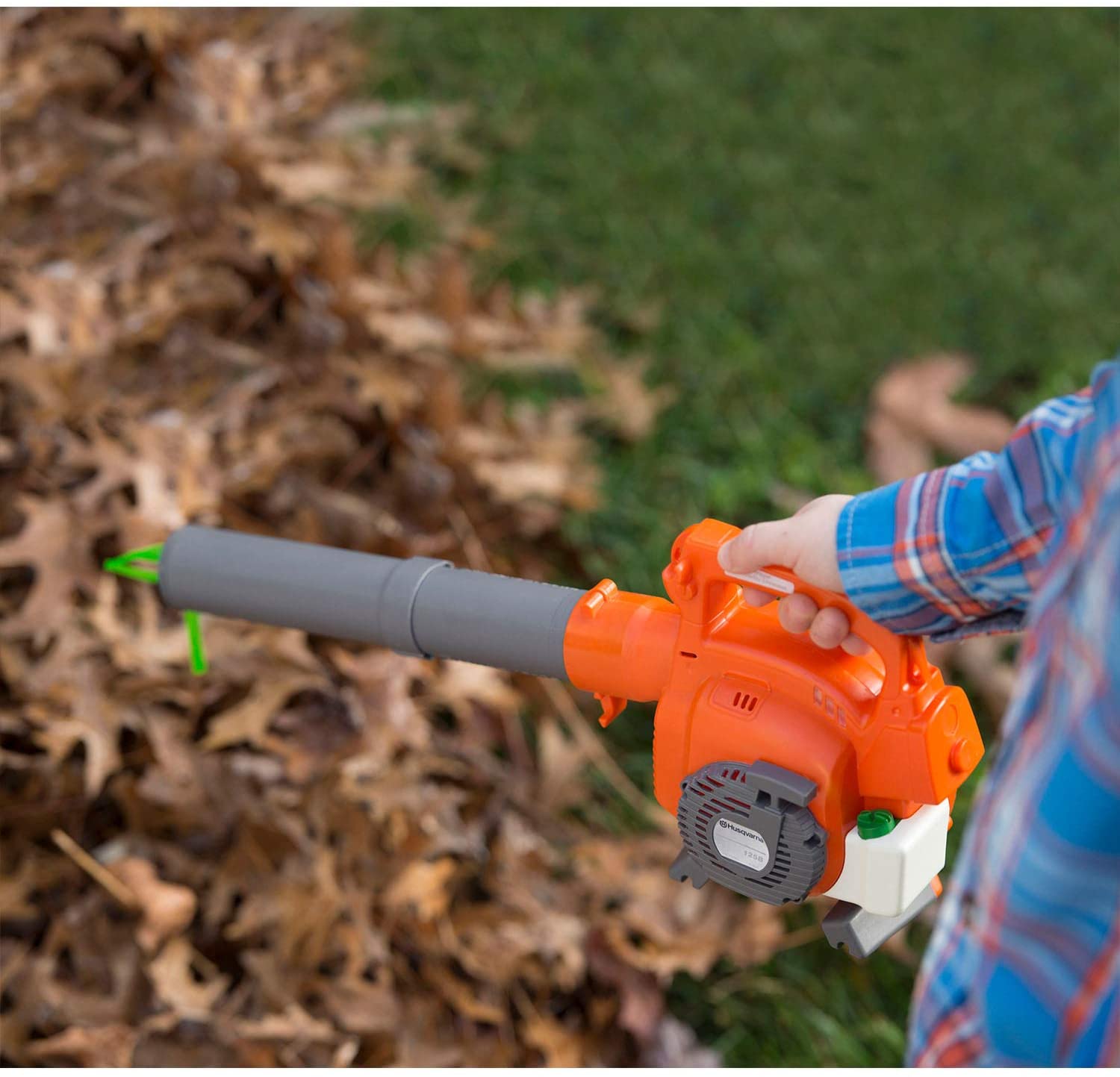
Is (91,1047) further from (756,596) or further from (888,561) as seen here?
(888,561)

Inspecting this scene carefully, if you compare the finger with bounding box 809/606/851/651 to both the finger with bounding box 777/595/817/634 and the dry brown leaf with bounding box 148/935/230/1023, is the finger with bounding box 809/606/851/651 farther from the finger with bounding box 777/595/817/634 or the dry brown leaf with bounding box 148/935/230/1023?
the dry brown leaf with bounding box 148/935/230/1023

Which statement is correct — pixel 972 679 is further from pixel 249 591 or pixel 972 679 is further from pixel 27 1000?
pixel 27 1000

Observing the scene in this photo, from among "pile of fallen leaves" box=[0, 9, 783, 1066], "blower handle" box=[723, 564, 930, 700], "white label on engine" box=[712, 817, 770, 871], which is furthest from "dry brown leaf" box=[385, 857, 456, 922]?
"blower handle" box=[723, 564, 930, 700]

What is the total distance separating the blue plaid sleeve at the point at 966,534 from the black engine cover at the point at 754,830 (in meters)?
0.22

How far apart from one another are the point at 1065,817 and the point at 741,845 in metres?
0.42

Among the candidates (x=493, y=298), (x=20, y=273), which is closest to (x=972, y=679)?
(x=493, y=298)

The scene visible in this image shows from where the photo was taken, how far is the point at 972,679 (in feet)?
9.66

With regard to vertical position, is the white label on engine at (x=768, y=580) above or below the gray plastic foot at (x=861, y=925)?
above

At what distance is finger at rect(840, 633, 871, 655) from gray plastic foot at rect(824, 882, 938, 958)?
10.6 inches

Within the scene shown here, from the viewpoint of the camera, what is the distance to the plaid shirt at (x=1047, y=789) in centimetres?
109

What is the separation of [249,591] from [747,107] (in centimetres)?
332

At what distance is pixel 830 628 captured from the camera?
1424mm

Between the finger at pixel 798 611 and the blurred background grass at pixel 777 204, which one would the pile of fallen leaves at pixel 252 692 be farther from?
the finger at pixel 798 611

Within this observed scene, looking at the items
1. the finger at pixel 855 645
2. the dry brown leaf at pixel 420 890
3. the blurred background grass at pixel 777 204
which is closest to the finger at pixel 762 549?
the finger at pixel 855 645
